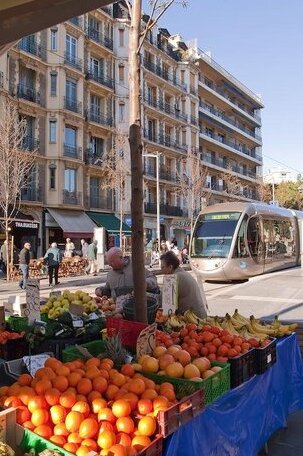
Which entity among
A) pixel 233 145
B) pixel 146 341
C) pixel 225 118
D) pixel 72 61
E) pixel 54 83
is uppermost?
pixel 225 118

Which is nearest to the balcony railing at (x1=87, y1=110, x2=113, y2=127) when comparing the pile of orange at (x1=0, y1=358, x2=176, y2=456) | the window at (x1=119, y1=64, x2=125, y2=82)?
the window at (x1=119, y1=64, x2=125, y2=82)

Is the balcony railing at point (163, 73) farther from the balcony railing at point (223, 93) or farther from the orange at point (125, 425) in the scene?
the orange at point (125, 425)

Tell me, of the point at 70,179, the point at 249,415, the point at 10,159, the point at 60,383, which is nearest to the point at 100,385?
the point at 60,383

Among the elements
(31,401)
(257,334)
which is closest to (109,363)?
(31,401)

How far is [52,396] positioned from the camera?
8.54 feet

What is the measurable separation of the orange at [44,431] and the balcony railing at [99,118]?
3512cm

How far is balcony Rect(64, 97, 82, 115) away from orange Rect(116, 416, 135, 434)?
3285 cm

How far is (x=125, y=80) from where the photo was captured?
40156mm

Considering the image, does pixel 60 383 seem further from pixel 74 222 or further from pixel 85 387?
pixel 74 222

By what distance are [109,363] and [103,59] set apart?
38949 mm

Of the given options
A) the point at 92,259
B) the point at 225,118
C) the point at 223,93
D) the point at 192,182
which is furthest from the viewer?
the point at 223,93

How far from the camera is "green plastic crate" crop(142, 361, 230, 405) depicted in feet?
9.39

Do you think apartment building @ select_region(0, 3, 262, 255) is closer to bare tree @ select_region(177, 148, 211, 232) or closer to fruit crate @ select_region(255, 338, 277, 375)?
bare tree @ select_region(177, 148, 211, 232)

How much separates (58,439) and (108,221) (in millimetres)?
34113
